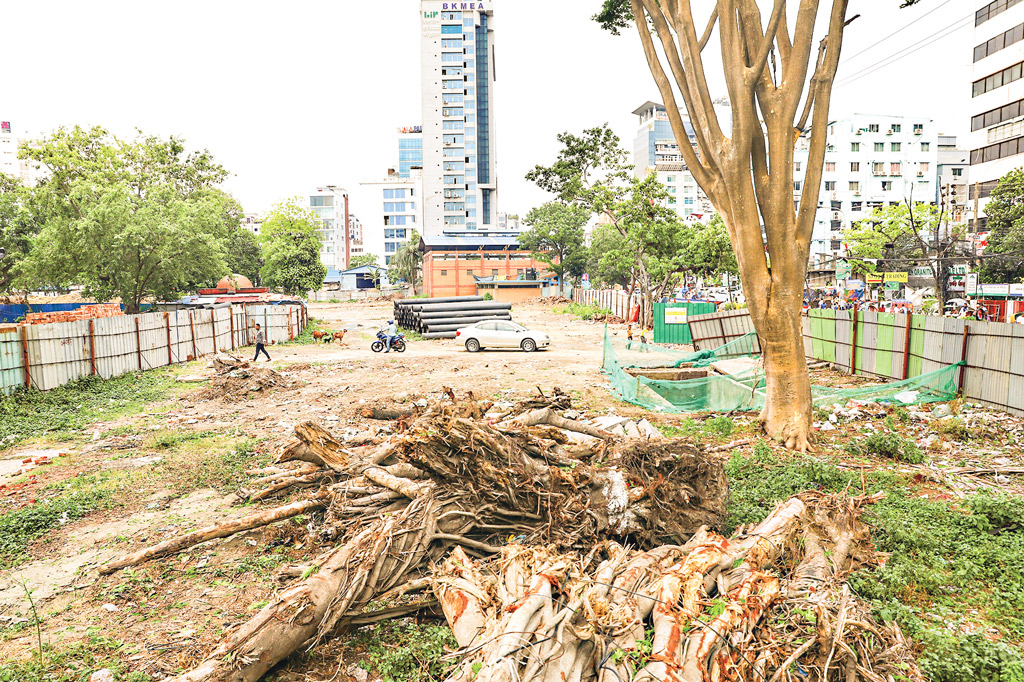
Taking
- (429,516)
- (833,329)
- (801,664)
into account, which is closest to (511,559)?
(429,516)

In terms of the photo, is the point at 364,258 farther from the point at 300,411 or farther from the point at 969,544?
the point at 969,544

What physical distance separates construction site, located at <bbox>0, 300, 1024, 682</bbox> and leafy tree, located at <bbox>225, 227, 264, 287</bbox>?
41.4 metres

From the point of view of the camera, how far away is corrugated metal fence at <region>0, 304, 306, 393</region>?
12.9 meters

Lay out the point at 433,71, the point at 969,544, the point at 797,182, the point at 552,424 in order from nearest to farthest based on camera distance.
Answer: the point at 969,544
the point at 552,424
the point at 797,182
the point at 433,71

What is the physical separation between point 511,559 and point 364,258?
4269 inches

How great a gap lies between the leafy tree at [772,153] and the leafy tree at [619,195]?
20286 mm

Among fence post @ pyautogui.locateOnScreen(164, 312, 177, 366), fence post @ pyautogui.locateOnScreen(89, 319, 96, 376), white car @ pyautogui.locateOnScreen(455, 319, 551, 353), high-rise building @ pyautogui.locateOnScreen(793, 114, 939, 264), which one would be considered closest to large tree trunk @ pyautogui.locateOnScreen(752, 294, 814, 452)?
white car @ pyautogui.locateOnScreen(455, 319, 551, 353)

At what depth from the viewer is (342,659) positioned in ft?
13.8

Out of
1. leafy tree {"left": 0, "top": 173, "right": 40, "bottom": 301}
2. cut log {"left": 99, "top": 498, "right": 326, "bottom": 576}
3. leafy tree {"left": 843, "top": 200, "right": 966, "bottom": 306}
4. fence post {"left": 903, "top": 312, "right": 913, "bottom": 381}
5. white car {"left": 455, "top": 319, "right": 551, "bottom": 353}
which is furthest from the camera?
leafy tree {"left": 843, "top": 200, "right": 966, "bottom": 306}

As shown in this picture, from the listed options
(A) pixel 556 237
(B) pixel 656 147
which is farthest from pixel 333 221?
(B) pixel 656 147

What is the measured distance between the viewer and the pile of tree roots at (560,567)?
11.8ft

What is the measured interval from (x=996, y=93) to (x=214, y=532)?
168 ft

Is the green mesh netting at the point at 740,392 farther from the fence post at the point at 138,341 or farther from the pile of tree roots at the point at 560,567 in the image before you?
the fence post at the point at 138,341

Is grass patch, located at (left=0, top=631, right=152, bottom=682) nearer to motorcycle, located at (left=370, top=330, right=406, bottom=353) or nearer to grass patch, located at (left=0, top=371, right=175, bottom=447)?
grass patch, located at (left=0, top=371, right=175, bottom=447)
